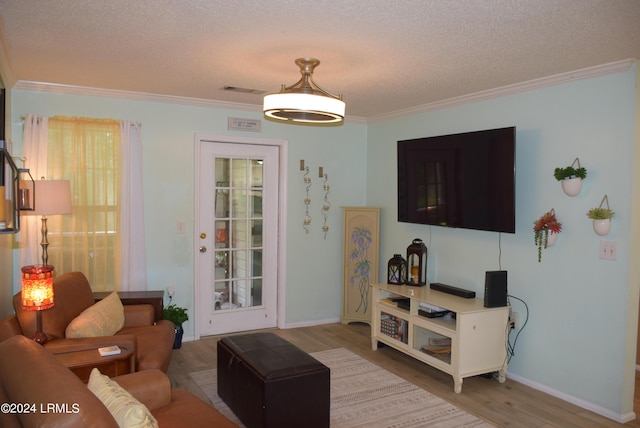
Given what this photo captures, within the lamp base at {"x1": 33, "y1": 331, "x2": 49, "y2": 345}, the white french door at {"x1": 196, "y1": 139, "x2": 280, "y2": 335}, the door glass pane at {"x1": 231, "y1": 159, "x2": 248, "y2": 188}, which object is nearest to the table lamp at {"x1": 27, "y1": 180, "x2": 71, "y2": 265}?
the lamp base at {"x1": 33, "y1": 331, "x2": 49, "y2": 345}

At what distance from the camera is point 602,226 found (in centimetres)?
317

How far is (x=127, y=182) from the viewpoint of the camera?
14.3 ft

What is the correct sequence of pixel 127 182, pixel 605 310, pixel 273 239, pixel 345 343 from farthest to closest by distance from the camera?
pixel 273 239 < pixel 345 343 < pixel 127 182 < pixel 605 310

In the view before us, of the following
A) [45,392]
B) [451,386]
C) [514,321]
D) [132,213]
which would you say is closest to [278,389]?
[45,392]

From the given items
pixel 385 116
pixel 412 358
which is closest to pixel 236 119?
pixel 385 116

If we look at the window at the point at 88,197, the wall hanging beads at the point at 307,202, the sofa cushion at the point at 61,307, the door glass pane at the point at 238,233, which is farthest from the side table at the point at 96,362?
the wall hanging beads at the point at 307,202

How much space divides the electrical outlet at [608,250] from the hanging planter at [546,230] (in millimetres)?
305

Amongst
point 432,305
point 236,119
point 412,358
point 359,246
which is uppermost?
point 236,119

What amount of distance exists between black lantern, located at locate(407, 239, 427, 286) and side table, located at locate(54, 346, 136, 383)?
2.62 meters

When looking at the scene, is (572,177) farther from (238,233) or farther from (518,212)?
(238,233)

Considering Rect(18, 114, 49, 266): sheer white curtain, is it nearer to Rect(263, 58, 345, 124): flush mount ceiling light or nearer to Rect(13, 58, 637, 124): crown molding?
Rect(13, 58, 637, 124): crown molding

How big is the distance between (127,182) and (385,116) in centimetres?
273

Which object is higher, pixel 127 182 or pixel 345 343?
pixel 127 182

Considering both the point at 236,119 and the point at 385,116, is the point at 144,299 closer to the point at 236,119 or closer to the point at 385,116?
the point at 236,119
